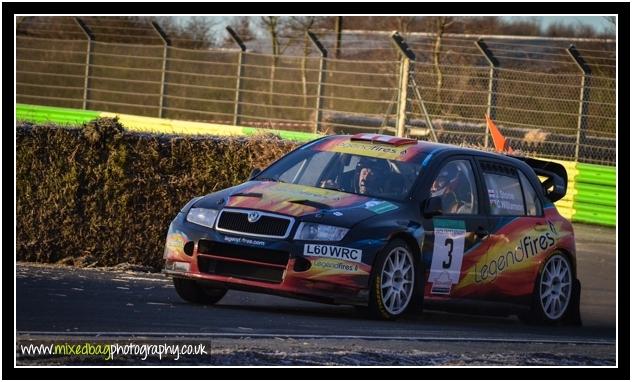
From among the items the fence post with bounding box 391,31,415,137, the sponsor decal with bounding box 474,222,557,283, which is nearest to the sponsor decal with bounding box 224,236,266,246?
the sponsor decal with bounding box 474,222,557,283

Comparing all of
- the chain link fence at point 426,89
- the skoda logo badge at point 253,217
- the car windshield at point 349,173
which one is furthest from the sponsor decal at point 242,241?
the chain link fence at point 426,89

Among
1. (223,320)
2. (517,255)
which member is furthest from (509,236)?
(223,320)

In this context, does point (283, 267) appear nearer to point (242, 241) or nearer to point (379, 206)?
point (242, 241)

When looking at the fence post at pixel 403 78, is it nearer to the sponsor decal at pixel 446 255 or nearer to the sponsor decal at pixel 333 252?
the sponsor decal at pixel 446 255

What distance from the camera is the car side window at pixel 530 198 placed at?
1188cm

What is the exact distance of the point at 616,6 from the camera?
12211 mm

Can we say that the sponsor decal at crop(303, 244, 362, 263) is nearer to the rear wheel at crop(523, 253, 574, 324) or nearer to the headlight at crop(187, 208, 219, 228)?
the headlight at crop(187, 208, 219, 228)

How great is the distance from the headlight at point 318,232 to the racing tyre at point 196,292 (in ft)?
3.70

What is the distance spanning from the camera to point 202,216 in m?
10.1

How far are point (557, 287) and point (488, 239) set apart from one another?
48.9 inches

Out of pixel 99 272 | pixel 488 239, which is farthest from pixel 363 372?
pixel 99 272

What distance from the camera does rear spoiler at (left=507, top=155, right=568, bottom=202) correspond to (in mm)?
12727

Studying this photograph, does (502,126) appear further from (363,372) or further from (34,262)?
Answer: (363,372)

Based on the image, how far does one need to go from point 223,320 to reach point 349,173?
2105mm
